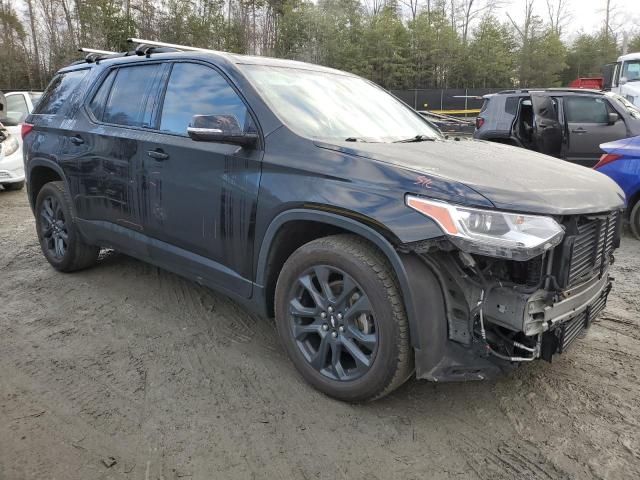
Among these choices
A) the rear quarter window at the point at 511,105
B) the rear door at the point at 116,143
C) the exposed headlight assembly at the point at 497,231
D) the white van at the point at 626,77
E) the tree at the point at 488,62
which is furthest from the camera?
the tree at the point at 488,62

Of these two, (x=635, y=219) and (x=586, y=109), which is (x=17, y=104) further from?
(x=635, y=219)

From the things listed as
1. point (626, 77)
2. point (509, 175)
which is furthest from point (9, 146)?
point (626, 77)

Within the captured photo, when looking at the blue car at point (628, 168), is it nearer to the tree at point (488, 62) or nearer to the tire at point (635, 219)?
the tire at point (635, 219)

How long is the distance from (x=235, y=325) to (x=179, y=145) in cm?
131

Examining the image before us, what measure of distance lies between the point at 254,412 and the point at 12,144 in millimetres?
8754

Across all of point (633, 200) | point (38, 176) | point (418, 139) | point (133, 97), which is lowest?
point (633, 200)

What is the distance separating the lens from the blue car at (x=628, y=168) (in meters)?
5.85

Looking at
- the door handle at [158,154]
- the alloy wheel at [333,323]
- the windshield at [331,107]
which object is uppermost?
the windshield at [331,107]

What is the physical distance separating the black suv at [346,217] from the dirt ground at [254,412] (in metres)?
0.29

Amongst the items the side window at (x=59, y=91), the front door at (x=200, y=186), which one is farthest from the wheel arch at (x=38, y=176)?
the front door at (x=200, y=186)

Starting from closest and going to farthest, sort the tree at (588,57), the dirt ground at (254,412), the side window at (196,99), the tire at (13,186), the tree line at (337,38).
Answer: the dirt ground at (254,412), the side window at (196,99), the tire at (13,186), the tree line at (337,38), the tree at (588,57)

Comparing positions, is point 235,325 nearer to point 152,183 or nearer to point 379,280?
point 152,183

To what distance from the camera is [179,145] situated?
11.1ft

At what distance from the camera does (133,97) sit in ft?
12.9
